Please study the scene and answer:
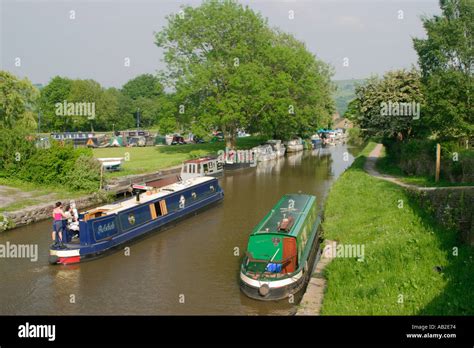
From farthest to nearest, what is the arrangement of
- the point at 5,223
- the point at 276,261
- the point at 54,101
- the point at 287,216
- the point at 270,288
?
the point at 54,101, the point at 5,223, the point at 287,216, the point at 276,261, the point at 270,288

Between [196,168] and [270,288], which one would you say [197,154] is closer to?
[196,168]

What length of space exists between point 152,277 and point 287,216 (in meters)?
5.69

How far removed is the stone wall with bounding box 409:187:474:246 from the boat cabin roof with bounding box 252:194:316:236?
4846mm

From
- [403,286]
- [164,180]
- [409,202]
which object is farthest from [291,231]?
[164,180]

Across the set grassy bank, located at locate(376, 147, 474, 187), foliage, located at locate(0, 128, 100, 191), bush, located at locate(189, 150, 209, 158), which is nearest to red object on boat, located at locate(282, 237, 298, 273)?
grassy bank, located at locate(376, 147, 474, 187)

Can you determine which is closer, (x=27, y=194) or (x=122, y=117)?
(x=27, y=194)

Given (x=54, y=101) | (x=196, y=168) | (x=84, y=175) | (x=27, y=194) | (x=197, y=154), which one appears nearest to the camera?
(x=27, y=194)

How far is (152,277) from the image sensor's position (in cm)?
1642

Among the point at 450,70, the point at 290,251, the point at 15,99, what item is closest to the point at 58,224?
the point at 290,251

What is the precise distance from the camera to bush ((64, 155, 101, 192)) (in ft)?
92.4

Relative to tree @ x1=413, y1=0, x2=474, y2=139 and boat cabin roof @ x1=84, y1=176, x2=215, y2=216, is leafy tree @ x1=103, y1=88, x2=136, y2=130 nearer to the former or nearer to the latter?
boat cabin roof @ x1=84, y1=176, x2=215, y2=216

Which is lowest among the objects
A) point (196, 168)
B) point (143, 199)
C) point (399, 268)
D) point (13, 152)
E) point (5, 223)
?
point (5, 223)

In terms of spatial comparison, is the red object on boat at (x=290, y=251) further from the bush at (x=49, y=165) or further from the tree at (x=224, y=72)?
the tree at (x=224, y=72)

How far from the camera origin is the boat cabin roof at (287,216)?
1520 cm
